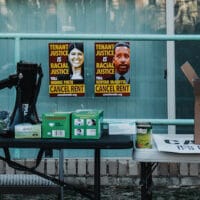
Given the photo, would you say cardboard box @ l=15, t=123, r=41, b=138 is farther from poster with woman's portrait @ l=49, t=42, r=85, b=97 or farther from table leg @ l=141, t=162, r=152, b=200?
poster with woman's portrait @ l=49, t=42, r=85, b=97

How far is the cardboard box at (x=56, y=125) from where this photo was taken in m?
3.77

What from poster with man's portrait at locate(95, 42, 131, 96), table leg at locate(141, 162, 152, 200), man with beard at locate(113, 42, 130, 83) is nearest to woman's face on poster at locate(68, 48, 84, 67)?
poster with man's portrait at locate(95, 42, 131, 96)

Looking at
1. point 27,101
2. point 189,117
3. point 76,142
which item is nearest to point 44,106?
point 189,117

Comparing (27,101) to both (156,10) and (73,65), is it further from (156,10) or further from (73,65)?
(156,10)

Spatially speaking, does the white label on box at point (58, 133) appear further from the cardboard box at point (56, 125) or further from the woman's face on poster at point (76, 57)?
the woman's face on poster at point (76, 57)

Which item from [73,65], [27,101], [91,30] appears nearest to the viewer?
[27,101]

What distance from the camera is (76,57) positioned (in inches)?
241

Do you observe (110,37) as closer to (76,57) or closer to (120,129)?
(76,57)

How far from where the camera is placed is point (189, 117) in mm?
6352

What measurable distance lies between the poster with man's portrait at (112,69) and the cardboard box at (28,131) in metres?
2.36

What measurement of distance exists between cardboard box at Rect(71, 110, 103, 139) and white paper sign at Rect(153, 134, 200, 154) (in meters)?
0.40

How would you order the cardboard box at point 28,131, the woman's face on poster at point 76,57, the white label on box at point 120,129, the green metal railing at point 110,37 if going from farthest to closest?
the woman's face on poster at point 76,57, the green metal railing at point 110,37, the white label on box at point 120,129, the cardboard box at point 28,131

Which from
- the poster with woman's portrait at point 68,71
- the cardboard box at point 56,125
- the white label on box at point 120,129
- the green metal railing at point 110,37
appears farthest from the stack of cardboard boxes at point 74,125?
the poster with woman's portrait at point 68,71

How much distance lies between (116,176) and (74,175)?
42cm
